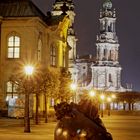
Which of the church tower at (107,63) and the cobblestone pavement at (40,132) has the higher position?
the church tower at (107,63)

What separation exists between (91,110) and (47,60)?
175 feet

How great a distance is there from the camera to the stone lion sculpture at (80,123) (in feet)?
36.0

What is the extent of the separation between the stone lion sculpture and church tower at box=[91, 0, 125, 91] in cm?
14113

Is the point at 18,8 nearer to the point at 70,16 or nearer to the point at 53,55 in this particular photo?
the point at 53,55

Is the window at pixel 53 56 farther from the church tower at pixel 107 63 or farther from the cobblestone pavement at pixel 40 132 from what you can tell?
the church tower at pixel 107 63

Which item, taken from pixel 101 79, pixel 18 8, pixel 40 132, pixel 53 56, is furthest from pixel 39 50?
pixel 101 79

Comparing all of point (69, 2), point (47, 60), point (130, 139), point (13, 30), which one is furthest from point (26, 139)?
point (69, 2)

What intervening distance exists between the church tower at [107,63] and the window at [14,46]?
94.8 meters

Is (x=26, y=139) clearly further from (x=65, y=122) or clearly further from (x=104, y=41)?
(x=104, y=41)

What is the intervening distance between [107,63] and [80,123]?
145 m

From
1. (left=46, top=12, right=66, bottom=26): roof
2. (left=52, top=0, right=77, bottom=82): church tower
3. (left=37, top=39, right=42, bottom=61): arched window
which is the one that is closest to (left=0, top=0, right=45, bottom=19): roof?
(left=37, top=39, right=42, bottom=61): arched window

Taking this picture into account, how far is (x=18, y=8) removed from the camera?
62.0m

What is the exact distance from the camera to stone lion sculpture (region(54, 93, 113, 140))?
1097 cm

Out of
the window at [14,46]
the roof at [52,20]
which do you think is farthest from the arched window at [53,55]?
the window at [14,46]
